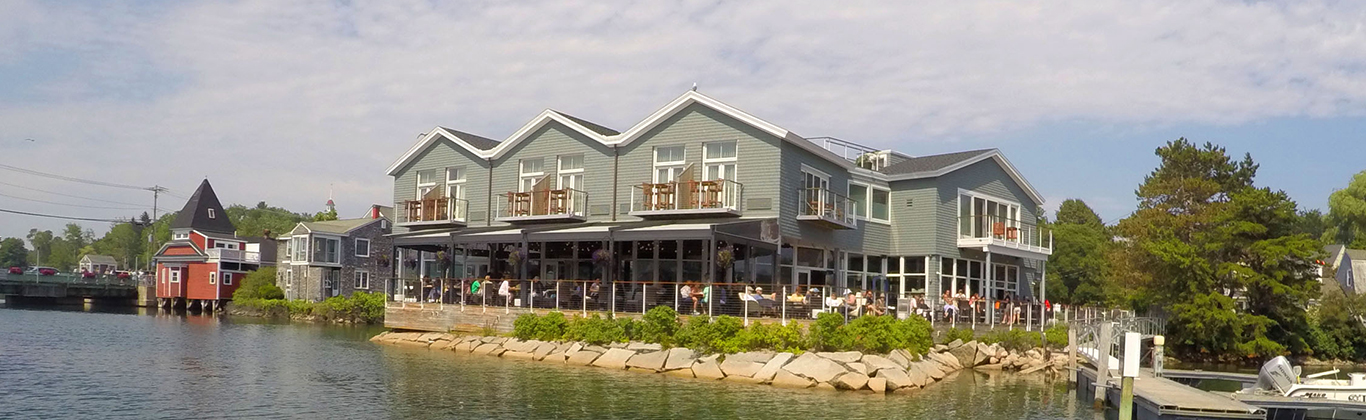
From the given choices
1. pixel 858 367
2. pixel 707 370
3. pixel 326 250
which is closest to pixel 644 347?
pixel 707 370

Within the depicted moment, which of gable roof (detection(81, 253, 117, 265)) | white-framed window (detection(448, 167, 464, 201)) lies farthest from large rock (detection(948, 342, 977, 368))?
gable roof (detection(81, 253, 117, 265))

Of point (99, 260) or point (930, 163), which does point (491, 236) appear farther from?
point (99, 260)

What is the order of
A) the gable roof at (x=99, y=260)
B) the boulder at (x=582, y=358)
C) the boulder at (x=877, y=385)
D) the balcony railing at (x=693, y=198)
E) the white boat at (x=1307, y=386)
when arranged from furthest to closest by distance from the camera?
the gable roof at (x=99, y=260) → the balcony railing at (x=693, y=198) → the boulder at (x=582, y=358) → the boulder at (x=877, y=385) → the white boat at (x=1307, y=386)

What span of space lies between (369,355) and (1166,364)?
26.8m

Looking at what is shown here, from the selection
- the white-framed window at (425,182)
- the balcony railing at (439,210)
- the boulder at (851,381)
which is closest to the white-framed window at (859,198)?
the boulder at (851,381)

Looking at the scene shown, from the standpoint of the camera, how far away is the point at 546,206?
1499 inches

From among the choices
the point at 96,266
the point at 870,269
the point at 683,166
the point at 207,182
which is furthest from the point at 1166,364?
the point at 96,266

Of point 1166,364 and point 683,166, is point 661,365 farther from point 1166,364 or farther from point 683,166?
point 1166,364

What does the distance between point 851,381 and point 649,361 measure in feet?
18.5

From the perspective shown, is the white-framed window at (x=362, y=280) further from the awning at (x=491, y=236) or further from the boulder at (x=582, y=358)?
the boulder at (x=582, y=358)

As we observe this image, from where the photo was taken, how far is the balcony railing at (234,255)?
228 ft

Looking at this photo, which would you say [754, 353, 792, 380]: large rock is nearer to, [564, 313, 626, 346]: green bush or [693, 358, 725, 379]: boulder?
[693, 358, 725, 379]: boulder

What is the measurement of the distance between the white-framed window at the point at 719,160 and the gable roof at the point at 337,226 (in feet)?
122

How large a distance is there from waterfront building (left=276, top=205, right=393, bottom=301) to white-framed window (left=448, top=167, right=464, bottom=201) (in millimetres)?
22568
